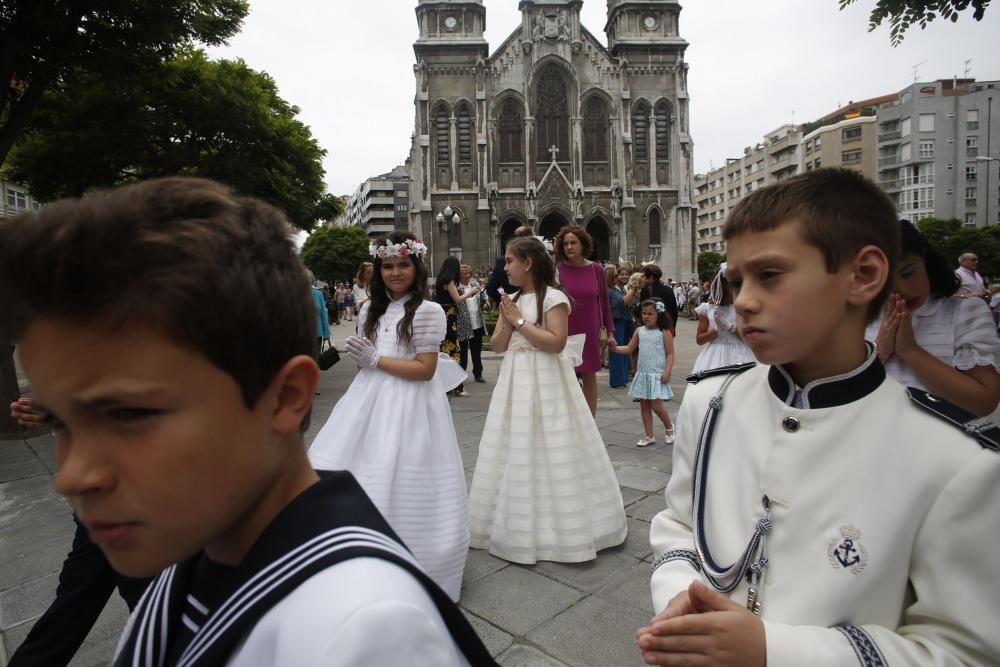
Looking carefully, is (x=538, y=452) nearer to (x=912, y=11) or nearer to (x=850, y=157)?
(x=912, y=11)

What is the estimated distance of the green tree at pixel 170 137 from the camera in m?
11.2

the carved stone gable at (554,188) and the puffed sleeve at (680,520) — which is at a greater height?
the carved stone gable at (554,188)

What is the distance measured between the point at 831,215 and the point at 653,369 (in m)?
4.75

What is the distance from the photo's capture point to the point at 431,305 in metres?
3.35

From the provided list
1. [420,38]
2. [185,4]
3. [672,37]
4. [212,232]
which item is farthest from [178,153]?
[672,37]

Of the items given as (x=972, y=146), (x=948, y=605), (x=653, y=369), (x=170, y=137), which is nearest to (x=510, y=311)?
(x=653, y=369)

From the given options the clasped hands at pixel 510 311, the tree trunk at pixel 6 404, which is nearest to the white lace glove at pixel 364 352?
the clasped hands at pixel 510 311

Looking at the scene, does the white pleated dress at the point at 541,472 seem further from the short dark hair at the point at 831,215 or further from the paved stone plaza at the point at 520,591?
the short dark hair at the point at 831,215

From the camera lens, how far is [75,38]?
23.5 feet

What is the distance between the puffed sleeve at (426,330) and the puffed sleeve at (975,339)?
90.4 inches

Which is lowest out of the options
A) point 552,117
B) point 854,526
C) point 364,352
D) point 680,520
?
point 680,520

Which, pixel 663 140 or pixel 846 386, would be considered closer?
pixel 846 386

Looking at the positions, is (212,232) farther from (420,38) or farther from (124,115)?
(420,38)

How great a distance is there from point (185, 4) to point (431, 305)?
7.11 meters
